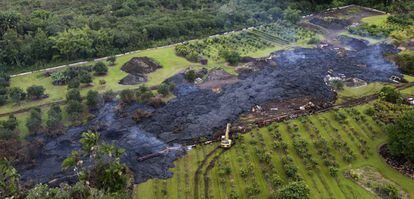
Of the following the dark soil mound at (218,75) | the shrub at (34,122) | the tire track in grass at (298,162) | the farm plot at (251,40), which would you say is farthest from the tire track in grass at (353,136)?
the shrub at (34,122)

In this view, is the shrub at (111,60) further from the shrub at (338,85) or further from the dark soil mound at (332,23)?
the dark soil mound at (332,23)

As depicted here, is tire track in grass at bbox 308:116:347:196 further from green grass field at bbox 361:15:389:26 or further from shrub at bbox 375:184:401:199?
green grass field at bbox 361:15:389:26

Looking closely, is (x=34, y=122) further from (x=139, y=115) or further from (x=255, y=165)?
(x=255, y=165)

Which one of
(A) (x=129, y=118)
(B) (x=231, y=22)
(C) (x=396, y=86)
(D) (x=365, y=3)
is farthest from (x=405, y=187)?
(D) (x=365, y=3)

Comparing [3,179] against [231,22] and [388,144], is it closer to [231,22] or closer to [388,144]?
[388,144]

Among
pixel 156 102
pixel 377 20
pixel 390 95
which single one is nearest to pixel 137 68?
pixel 156 102

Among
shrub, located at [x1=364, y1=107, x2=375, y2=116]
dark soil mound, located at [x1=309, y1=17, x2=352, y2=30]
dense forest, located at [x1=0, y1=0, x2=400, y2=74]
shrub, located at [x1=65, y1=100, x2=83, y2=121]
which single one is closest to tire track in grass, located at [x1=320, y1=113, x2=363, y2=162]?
shrub, located at [x1=364, y1=107, x2=375, y2=116]
